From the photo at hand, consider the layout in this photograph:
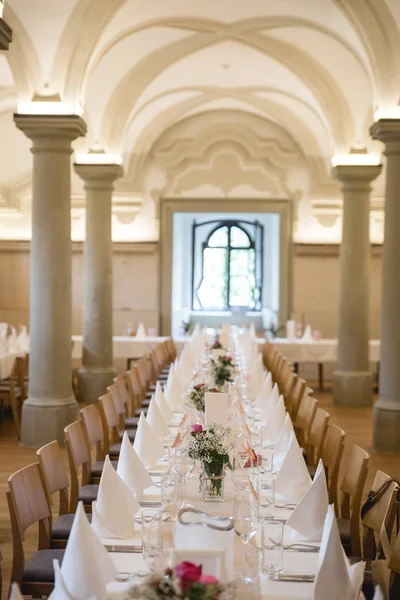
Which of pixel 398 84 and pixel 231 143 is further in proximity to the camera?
pixel 231 143

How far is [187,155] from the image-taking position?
A: 1520 cm

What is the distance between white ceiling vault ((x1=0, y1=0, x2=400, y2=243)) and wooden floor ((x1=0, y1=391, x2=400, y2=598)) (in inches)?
142

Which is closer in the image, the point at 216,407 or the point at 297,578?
the point at 297,578

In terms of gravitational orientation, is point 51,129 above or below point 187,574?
above

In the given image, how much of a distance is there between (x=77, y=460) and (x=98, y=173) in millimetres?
7142

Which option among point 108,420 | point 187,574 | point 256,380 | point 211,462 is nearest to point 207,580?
point 187,574

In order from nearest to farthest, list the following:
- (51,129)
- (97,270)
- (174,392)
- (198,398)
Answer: (198,398), (174,392), (51,129), (97,270)

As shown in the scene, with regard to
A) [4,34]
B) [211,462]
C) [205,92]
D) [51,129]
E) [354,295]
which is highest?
[205,92]

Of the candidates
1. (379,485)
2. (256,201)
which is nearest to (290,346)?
(256,201)

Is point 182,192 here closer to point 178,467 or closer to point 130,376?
point 130,376

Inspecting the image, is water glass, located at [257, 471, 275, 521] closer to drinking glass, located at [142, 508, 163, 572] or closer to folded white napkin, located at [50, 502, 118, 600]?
drinking glass, located at [142, 508, 163, 572]

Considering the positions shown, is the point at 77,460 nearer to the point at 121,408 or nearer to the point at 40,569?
the point at 40,569

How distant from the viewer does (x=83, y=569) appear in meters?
A: 2.52

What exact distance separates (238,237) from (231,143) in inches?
129
